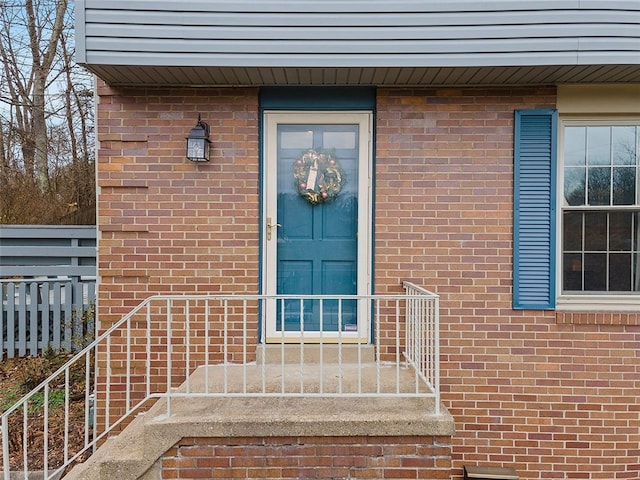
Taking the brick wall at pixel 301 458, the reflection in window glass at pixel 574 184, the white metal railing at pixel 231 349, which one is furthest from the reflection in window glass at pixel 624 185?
the brick wall at pixel 301 458

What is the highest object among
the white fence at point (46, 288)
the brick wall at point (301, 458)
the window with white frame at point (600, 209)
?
the window with white frame at point (600, 209)

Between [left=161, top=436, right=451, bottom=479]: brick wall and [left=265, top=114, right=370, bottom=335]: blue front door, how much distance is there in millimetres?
1275

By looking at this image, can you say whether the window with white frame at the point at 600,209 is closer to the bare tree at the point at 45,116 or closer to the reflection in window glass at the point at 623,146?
the reflection in window glass at the point at 623,146

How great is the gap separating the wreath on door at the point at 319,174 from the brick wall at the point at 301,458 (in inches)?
78.4

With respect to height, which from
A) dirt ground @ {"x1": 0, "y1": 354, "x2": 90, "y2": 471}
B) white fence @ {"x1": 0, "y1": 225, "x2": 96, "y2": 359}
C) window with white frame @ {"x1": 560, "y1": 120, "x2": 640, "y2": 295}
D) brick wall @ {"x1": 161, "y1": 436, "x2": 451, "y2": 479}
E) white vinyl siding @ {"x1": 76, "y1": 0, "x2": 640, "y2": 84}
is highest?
white vinyl siding @ {"x1": 76, "y1": 0, "x2": 640, "y2": 84}

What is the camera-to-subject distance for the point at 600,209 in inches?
148

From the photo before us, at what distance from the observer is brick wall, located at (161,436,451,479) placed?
8.77 ft

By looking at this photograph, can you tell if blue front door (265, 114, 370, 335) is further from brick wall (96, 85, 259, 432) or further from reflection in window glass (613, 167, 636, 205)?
reflection in window glass (613, 167, 636, 205)

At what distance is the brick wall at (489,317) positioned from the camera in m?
3.60

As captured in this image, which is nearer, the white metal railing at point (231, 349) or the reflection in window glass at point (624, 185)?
the white metal railing at point (231, 349)

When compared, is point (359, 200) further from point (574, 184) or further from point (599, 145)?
point (599, 145)

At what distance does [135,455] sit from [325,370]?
4.84ft

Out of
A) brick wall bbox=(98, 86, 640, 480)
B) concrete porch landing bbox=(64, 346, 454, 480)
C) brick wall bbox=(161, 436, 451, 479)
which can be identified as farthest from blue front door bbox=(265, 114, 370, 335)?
brick wall bbox=(161, 436, 451, 479)

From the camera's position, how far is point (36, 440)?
4016mm
